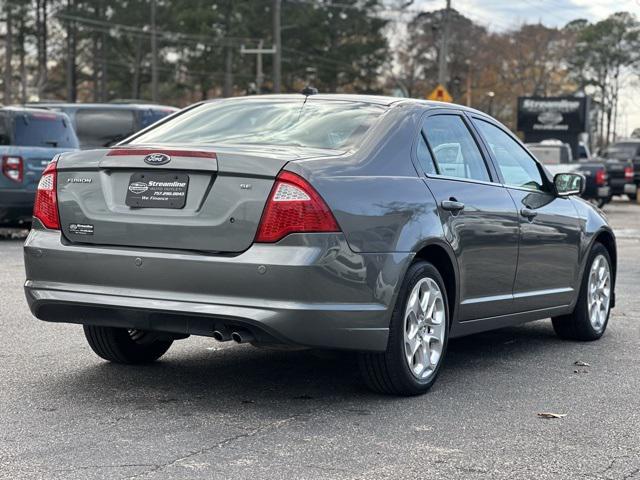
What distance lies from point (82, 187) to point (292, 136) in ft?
3.64

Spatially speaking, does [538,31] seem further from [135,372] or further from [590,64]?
[135,372]

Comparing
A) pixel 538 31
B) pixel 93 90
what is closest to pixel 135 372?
pixel 93 90

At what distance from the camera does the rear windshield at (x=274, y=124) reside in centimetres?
609

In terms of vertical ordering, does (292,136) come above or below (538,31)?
below

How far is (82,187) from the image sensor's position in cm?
581

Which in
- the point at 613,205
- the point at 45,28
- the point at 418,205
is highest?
the point at 45,28

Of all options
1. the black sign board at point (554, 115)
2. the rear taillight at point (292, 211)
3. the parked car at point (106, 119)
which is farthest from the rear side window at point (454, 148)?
the black sign board at point (554, 115)

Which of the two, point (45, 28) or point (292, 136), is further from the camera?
point (45, 28)

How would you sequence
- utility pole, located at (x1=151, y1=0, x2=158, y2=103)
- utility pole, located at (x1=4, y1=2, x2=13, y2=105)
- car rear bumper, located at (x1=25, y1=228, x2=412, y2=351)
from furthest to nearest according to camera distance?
utility pole, located at (x1=4, y1=2, x2=13, y2=105)
utility pole, located at (x1=151, y1=0, x2=158, y2=103)
car rear bumper, located at (x1=25, y1=228, x2=412, y2=351)

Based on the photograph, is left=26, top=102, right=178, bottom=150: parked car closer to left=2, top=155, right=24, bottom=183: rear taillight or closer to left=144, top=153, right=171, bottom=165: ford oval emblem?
left=2, top=155, right=24, bottom=183: rear taillight

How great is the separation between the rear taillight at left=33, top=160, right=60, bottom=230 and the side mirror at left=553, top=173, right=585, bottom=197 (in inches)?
136

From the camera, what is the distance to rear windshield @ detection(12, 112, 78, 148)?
15.8 meters

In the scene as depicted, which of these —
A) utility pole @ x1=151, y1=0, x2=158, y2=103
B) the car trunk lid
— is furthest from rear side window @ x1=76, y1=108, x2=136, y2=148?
utility pole @ x1=151, y1=0, x2=158, y2=103

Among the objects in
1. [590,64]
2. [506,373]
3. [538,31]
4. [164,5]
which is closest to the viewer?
[506,373]
